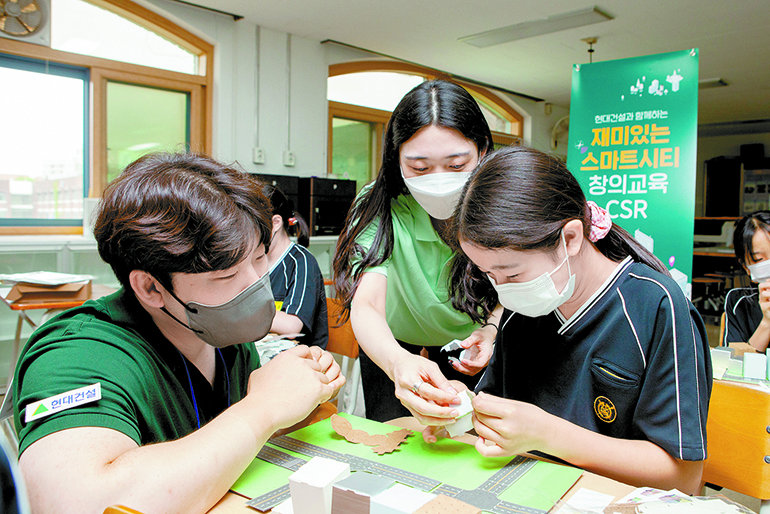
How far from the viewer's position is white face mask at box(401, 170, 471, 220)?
1410 mm

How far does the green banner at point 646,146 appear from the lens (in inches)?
139

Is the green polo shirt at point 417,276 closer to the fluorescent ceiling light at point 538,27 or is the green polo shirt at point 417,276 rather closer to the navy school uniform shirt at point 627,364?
the navy school uniform shirt at point 627,364

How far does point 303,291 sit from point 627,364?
1.54 m

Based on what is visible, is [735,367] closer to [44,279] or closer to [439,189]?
[439,189]

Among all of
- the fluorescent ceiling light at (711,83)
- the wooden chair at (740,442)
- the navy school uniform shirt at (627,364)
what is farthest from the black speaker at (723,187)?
the navy school uniform shirt at (627,364)

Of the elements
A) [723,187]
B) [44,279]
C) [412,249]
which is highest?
[723,187]

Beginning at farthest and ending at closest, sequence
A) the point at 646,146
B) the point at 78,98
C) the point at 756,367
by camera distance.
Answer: the point at 78,98 < the point at 646,146 < the point at 756,367

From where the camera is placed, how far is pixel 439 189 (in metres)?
1.43

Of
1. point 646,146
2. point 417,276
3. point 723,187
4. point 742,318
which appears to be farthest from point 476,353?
point 723,187

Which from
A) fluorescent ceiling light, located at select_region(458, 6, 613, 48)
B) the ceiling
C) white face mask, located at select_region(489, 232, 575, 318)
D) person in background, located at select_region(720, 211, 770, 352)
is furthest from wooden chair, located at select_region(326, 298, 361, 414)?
fluorescent ceiling light, located at select_region(458, 6, 613, 48)

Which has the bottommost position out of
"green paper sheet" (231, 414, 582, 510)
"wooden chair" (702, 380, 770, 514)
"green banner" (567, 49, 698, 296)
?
"wooden chair" (702, 380, 770, 514)

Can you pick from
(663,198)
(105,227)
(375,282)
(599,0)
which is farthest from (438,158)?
(599,0)

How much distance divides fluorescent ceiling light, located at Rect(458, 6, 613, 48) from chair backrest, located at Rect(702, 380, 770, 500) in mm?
4310

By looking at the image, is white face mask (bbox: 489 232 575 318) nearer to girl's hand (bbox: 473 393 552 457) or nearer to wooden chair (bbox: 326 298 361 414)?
girl's hand (bbox: 473 393 552 457)
